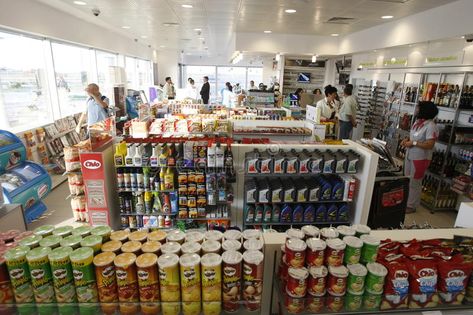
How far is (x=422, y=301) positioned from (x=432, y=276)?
0.13 metres

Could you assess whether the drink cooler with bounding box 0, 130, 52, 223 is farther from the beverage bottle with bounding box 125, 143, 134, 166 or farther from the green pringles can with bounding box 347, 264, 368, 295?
the green pringles can with bounding box 347, 264, 368, 295

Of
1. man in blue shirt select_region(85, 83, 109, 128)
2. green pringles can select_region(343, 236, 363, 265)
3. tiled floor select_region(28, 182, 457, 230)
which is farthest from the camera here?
man in blue shirt select_region(85, 83, 109, 128)

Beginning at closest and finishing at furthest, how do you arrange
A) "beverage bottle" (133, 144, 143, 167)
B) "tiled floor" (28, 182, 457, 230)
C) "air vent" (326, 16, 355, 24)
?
Answer: "beverage bottle" (133, 144, 143, 167) → "tiled floor" (28, 182, 457, 230) → "air vent" (326, 16, 355, 24)

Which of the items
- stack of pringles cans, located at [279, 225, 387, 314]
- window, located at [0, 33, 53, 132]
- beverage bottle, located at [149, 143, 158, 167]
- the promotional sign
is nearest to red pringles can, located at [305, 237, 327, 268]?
stack of pringles cans, located at [279, 225, 387, 314]

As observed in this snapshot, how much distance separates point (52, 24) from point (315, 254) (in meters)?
8.22

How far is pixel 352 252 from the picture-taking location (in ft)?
4.28

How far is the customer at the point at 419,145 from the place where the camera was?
14.5 ft

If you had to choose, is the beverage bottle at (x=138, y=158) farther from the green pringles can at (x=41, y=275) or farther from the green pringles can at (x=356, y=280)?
the green pringles can at (x=356, y=280)

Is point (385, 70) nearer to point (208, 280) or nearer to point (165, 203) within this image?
point (165, 203)

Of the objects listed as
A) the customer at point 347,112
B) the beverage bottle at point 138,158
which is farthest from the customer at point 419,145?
the beverage bottle at point 138,158

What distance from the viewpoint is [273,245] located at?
1439 millimetres

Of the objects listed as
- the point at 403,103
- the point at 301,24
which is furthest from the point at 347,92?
the point at 301,24

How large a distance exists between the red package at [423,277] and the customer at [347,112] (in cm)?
595

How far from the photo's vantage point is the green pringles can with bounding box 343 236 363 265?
4.26 ft
